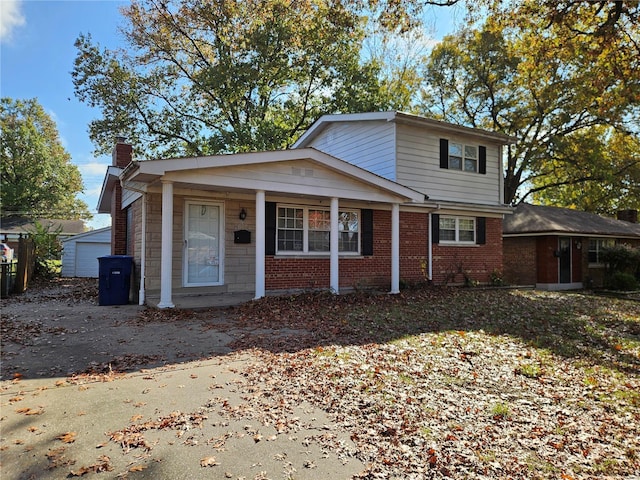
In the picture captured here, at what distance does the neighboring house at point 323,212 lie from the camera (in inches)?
357

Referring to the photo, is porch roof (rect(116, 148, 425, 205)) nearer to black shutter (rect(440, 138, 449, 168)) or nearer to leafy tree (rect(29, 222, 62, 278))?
black shutter (rect(440, 138, 449, 168))

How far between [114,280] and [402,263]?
831cm

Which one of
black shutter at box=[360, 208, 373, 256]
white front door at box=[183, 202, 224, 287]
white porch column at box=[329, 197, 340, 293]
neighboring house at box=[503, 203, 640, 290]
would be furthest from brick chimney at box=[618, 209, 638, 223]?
white front door at box=[183, 202, 224, 287]

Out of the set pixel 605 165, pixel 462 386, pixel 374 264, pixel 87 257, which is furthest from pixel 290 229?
pixel 605 165

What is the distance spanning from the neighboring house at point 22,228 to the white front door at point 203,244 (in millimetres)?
20662

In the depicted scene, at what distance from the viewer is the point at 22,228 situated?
29.1m

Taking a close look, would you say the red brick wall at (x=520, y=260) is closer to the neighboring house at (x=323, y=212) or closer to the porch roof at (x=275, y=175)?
the neighboring house at (x=323, y=212)

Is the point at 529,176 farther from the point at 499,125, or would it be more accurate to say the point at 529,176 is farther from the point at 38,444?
the point at 38,444

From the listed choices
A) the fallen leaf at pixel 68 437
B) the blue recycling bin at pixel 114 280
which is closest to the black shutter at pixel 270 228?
the blue recycling bin at pixel 114 280

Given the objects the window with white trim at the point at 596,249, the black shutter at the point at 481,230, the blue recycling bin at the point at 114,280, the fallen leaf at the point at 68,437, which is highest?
the black shutter at the point at 481,230

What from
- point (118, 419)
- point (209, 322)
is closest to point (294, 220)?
point (209, 322)

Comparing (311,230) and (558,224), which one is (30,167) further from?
(558,224)

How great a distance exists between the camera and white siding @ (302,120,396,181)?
13047 millimetres

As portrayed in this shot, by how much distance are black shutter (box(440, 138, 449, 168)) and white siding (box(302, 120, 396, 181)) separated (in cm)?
200
